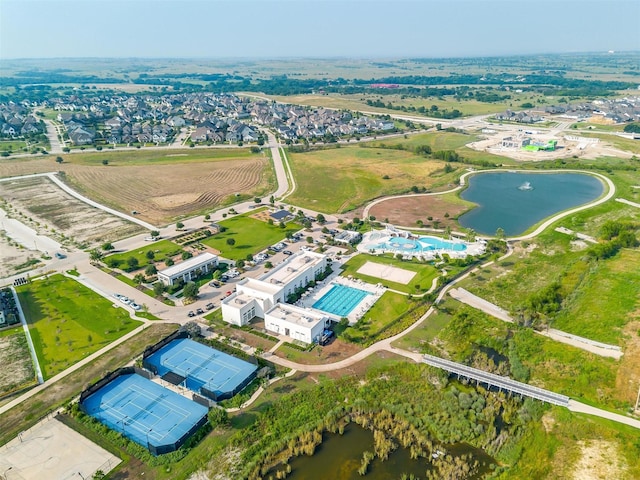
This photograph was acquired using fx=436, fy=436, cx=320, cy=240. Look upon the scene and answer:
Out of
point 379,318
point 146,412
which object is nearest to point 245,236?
point 379,318

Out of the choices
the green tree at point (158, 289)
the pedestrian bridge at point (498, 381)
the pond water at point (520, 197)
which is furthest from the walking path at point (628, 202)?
the green tree at point (158, 289)

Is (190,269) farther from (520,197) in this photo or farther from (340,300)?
(520,197)

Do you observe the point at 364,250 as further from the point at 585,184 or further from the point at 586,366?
the point at 585,184

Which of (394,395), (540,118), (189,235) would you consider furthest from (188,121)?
(394,395)

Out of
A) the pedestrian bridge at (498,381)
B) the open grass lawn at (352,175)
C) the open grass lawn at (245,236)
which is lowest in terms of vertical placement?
the pedestrian bridge at (498,381)

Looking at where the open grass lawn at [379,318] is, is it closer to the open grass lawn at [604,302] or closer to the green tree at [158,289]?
the open grass lawn at [604,302]

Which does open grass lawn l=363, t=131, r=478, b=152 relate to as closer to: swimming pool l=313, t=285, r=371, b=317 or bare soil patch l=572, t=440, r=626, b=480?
swimming pool l=313, t=285, r=371, b=317

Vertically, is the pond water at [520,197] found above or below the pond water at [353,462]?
above

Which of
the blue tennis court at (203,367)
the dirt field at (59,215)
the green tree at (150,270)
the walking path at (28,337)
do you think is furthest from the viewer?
the dirt field at (59,215)
